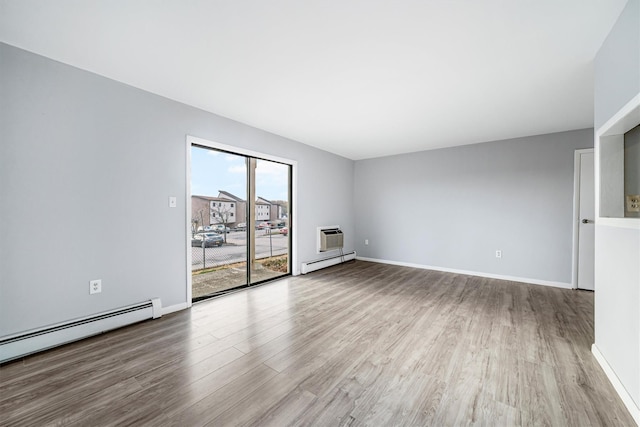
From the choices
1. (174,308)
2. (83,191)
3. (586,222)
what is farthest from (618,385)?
(83,191)

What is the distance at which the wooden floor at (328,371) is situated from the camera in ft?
4.62

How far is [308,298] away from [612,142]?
317 centimetres

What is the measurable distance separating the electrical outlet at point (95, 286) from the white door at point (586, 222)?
240 inches

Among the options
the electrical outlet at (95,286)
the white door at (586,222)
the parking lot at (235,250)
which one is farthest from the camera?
the white door at (586,222)

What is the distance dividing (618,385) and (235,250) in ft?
12.6

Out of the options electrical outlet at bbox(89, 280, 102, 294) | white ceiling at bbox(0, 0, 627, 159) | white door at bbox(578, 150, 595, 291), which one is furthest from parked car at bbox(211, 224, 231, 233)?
white door at bbox(578, 150, 595, 291)

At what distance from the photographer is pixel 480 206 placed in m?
4.48

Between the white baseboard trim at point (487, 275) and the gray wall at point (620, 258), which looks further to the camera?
the white baseboard trim at point (487, 275)

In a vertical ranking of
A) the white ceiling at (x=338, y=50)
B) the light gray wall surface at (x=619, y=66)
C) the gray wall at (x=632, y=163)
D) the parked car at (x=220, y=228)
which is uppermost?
the white ceiling at (x=338, y=50)

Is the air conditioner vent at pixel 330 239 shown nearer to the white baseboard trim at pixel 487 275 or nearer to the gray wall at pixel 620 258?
the white baseboard trim at pixel 487 275

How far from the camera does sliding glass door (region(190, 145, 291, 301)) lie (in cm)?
328

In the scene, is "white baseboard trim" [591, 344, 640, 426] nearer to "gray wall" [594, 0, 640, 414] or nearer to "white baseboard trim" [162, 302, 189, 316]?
"gray wall" [594, 0, 640, 414]

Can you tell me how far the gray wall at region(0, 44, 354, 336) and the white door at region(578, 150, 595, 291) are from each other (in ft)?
17.7

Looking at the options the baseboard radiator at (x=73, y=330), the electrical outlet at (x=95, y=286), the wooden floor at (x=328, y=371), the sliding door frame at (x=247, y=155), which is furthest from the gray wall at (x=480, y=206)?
the electrical outlet at (x=95, y=286)
